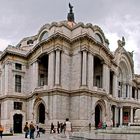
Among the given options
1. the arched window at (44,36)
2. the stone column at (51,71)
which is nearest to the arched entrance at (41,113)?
the stone column at (51,71)

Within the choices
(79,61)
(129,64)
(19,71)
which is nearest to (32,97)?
(19,71)

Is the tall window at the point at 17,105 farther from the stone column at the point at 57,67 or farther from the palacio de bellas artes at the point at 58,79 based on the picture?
the stone column at the point at 57,67

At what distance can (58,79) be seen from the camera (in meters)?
50.1

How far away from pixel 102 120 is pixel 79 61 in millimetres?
10591

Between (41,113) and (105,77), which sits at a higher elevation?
(105,77)

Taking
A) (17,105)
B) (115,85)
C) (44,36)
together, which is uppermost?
(44,36)

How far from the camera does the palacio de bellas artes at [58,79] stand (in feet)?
164

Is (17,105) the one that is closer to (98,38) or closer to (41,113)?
(41,113)

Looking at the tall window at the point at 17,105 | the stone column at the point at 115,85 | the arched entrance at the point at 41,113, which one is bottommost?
the arched entrance at the point at 41,113

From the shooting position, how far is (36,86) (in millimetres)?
54438

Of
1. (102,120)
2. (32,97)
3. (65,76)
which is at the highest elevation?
(65,76)

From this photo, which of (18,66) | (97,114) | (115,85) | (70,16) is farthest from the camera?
(115,85)

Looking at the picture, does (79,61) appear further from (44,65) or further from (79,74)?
(44,65)

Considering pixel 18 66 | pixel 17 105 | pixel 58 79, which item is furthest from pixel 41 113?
pixel 18 66
